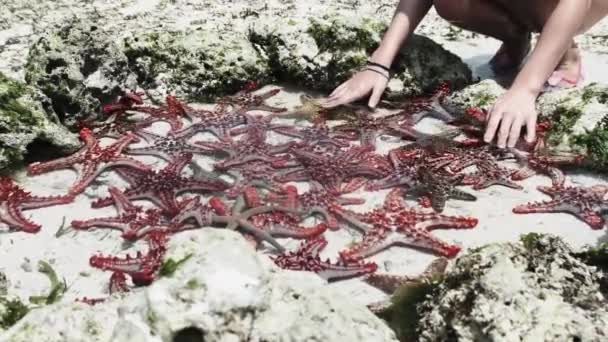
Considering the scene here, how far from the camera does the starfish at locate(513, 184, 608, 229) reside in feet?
12.3

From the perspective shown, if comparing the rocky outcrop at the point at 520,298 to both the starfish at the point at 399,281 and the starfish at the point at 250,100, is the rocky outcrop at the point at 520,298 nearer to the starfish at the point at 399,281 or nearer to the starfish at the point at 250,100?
the starfish at the point at 399,281

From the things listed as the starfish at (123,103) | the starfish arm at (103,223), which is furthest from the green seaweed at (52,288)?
the starfish at (123,103)

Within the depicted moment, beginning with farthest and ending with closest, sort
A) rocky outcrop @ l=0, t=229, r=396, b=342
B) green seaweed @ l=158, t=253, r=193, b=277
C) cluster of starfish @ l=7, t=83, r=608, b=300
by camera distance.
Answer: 1. cluster of starfish @ l=7, t=83, r=608, b=300
2. green seaweed @ l=158, t=253, r=193, b=277
3. rocky outcrop @ l=0, t=229, r=396, b=342

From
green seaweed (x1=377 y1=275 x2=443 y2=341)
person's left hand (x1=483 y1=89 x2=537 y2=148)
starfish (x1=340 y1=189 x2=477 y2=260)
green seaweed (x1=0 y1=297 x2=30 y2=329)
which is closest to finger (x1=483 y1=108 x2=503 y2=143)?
person's left hand (x1=483 y1=89 x2=537 y2=148)

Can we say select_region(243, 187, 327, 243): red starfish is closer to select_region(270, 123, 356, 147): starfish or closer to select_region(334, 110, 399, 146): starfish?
select_region(270, 123, 356, 147): starfish

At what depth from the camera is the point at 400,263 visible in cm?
352

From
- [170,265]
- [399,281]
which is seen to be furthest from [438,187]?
[170,265]

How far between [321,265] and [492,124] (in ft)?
6.18

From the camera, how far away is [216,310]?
2.07m

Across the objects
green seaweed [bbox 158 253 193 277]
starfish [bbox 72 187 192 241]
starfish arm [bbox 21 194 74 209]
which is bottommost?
starfish arm [bbox 21 194 74 209]

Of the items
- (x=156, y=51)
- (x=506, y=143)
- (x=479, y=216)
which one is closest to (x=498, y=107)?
(x=506, y=143)

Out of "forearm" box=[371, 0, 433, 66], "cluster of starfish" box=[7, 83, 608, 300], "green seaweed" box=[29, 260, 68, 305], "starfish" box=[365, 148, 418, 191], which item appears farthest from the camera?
"forearm" box=[371, 0, 433, 66]

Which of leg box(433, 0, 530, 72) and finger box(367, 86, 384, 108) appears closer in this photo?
finger box(367, 86, 384, 108)

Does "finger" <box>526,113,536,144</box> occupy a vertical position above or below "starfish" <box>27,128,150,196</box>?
above
